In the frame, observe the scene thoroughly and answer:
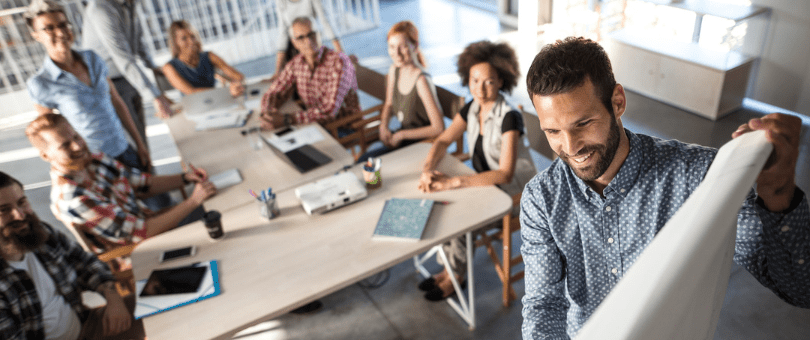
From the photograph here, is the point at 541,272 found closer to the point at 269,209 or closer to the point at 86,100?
the point at 269,209

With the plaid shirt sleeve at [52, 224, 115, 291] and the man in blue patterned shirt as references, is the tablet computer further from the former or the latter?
the man in blue patterned shirt

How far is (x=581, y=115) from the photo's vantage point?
1.07 m

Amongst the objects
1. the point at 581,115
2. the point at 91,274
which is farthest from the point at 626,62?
the point at 91,274

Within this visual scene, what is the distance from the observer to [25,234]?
2.01 meters

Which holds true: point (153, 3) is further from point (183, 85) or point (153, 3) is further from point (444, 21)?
point (444, 21)

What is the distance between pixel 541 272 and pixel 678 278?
1032 millimetres

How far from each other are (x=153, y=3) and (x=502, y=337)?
6.27 m

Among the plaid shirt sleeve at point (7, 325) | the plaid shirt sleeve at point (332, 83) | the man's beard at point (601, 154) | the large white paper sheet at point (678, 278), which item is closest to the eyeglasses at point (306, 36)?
the plaid shirt sleeve at point (332, 83)

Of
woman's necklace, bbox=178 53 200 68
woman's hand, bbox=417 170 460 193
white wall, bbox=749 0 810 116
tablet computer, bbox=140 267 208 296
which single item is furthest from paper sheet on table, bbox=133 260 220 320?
white wall, bbox=749 0 810 116

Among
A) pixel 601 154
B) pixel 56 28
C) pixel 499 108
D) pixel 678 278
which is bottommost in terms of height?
pixel 499 108

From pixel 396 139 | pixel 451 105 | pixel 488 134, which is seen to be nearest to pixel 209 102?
pixel 396 139

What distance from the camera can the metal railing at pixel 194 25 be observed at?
6.03 metres

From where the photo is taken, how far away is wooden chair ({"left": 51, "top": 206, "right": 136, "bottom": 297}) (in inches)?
92.2

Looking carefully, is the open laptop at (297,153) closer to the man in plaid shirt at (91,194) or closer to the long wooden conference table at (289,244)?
the long wooden conference table at (289,244)
